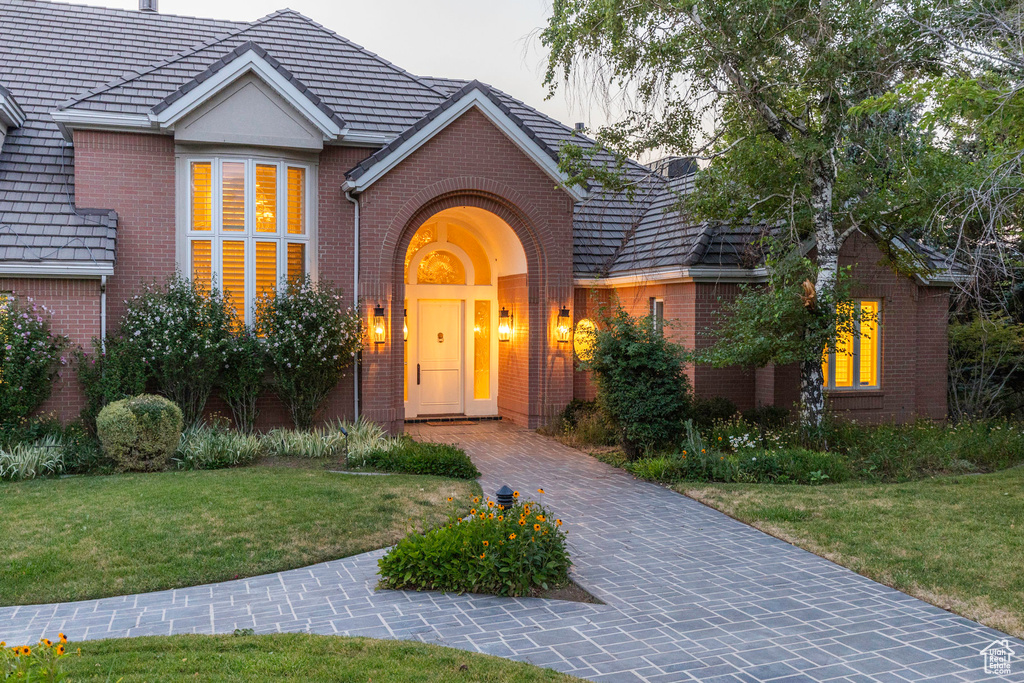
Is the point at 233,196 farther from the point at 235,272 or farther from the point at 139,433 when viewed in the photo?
the point at 139,433

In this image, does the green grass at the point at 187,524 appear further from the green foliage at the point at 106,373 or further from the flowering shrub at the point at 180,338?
the flowering shrub at the point at 180,338

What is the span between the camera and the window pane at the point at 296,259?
14977 millimetres

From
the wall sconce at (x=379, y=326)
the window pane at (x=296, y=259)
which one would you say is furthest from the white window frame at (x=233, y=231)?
the wall sconce at (x=379, y=326)

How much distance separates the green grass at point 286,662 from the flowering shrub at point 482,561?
55.4 inches

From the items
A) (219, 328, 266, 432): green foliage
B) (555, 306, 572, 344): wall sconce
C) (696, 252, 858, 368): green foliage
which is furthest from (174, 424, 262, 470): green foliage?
(696, 252, 858, 368): green foliage

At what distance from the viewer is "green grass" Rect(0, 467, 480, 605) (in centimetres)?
771

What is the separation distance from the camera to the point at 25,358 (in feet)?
41.3

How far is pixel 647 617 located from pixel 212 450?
787cm

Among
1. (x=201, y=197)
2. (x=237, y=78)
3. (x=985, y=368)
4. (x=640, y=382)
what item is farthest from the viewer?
(x=985, y=368)

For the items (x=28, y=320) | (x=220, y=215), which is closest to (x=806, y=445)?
(x=220, y=215)

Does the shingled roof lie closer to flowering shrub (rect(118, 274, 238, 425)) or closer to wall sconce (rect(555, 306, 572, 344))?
flowering shrub (rect(118, 274, 238, 425))

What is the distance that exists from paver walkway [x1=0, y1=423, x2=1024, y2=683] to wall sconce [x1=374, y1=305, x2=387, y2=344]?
22.4 feet

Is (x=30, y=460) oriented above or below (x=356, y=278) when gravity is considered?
below

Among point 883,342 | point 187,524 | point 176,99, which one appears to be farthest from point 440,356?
point 187,524
